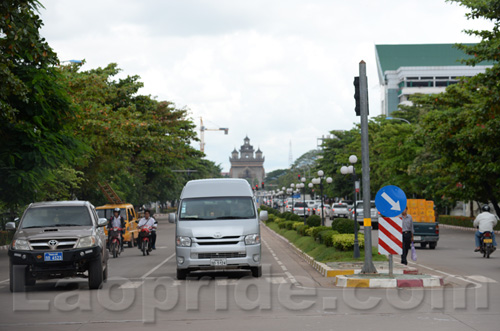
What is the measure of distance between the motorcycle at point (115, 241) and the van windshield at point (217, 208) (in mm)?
10386

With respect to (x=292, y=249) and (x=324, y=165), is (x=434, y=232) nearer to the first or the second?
(x=292, y=249)

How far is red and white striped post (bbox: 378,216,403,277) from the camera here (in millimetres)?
16859

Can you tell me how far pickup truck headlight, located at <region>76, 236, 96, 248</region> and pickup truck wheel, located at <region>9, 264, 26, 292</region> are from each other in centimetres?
123

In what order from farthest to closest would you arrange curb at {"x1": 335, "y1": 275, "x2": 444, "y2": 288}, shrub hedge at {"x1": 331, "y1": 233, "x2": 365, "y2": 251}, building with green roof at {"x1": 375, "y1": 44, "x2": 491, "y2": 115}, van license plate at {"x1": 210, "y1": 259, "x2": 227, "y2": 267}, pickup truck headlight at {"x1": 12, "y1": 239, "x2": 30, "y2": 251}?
building with green roof at {"x1": 375, "y1": 44, "x2": 491, "y2": 115}
shrub hedge at {"x1": 331, "y1": 233, "x2": 365, "y2": 251}
van license plate at {"x1": 210, "y1": 259, "x2": 227, "y2": 267}
curb at {"x1": 335, "y1": 275, "x2": 444, "y2": 288}
pickup truck headlight at {"x1": 12, "y1": 239, "x2": 30, "y2": 251}

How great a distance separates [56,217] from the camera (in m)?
16.5

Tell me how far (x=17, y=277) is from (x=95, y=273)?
157cm

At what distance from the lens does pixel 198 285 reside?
1667 centimetres

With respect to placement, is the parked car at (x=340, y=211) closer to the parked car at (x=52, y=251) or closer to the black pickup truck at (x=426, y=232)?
the black pickup truck at (x=426, y=232)

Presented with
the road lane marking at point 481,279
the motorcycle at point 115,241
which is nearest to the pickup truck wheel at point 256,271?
the road lane marking at point 481,279

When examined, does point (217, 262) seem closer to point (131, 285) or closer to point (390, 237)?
point (131, 285)

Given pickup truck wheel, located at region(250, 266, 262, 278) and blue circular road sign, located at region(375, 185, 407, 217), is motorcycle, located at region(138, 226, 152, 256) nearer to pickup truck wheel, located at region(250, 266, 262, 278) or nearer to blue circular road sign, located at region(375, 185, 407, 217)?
pickup truck wheel, located at region(250, 266, 262, 278)

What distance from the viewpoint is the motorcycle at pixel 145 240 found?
29.4 m

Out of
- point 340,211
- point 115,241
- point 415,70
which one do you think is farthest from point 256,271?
point 415,70

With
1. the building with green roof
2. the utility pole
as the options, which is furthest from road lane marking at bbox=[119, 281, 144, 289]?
the building with green roof
